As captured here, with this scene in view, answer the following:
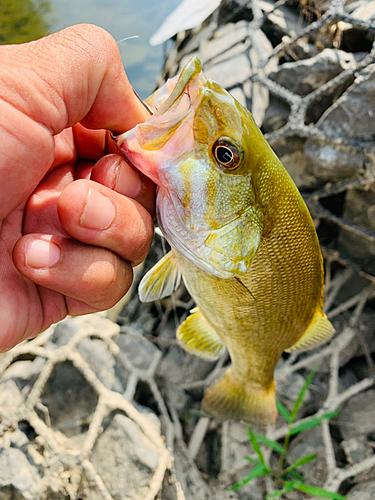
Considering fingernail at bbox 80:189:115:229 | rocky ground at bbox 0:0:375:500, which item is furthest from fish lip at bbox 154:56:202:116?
rocky ground at bbox 0:0:375:500

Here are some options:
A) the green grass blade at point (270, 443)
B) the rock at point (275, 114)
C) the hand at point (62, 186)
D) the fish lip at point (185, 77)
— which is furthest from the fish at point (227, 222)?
the rock at point (275, 114)

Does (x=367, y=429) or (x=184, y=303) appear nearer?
(x=367, y=429)

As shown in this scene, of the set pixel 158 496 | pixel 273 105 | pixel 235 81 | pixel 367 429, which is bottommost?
pixel 367 429

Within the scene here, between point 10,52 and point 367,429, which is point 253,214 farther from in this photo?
point 367,429

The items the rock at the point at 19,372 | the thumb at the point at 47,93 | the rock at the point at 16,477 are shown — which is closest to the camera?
the thumb at the point at 47,93

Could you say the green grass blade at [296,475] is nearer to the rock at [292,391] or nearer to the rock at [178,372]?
the rock at [292,391]

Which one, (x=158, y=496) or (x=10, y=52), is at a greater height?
(x=10, y=52)

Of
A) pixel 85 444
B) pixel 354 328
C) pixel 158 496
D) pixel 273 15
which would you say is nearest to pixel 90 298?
pixel 85 444

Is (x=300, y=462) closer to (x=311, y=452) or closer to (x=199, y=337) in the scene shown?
(x=311, y=452)
